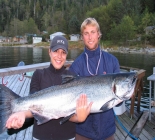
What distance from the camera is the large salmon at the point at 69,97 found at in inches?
90.7

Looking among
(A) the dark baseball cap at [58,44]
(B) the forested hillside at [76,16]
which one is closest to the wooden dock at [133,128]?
(A) the dark baseball cap at [58,44]

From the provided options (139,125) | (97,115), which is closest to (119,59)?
(139,125)

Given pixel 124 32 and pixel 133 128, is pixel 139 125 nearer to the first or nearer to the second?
pixel 133 128

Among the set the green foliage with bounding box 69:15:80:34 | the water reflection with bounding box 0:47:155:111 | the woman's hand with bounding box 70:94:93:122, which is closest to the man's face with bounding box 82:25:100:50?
the woman's hand with bounding box 70:94:93:122

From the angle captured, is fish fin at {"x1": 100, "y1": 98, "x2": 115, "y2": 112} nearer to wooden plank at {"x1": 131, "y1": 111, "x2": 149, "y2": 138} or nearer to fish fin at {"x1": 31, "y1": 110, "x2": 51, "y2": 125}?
fish fin at {"x1": 31, "y1": 110, "x2": 51, "y2": 125}

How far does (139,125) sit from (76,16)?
89.3 metres

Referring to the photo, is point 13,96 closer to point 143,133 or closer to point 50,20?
point 143,133

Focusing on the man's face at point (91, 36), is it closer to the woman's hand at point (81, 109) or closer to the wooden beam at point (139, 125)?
the woman's hand at point (81, 109)

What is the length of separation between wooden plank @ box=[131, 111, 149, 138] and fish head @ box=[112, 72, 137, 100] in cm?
254

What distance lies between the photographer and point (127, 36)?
60188mm

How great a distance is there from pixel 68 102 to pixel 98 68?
0.69 m

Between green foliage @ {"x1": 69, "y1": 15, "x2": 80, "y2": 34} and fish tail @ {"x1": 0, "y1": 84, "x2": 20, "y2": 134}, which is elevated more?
green foliage @ {"x1": 69, "y1": 15, "x2": 80, "y2": 34}

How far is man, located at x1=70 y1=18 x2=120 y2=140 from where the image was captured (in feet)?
8.76

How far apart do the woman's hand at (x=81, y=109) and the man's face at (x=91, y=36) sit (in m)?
0.79
